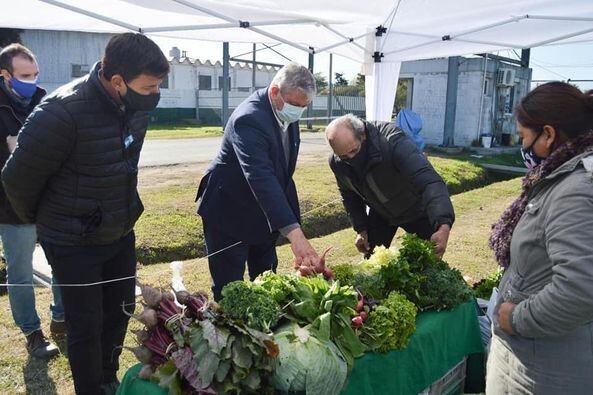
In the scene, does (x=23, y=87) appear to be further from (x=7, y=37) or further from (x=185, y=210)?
(x=7, y=37)

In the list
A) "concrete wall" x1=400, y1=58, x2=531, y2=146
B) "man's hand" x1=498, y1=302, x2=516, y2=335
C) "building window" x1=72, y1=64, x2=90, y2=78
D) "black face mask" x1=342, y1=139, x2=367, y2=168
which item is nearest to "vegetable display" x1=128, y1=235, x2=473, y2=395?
"man's hand" x1=498, y1=302, x2=516, y2=335

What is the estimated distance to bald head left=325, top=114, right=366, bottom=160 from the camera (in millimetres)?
3066

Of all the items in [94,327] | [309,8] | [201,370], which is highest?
[309,8]

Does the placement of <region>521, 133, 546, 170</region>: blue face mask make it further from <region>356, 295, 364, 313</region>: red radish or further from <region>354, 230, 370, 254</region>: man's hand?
<region>354, 230, 370, 254</region>: man's hand

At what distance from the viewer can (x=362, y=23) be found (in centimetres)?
477

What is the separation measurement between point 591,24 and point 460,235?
3359 millimetres

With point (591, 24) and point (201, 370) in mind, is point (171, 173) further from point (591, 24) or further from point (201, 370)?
point (201, 370)

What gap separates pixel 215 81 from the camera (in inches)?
1366

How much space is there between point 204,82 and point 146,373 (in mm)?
33939

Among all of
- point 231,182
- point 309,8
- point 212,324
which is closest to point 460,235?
point 309,8

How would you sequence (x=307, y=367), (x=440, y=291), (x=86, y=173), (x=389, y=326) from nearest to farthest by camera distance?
1. (x=307, y=367)
2. (x=389, y=326)
3. (x=86, y=173)
4. (x=440, y=291)

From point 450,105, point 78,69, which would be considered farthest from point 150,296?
point 78,69

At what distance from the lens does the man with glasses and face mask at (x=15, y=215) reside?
295 cm

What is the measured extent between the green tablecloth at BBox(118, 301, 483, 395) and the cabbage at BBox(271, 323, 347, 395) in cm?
22
